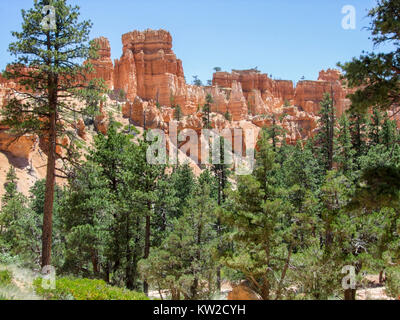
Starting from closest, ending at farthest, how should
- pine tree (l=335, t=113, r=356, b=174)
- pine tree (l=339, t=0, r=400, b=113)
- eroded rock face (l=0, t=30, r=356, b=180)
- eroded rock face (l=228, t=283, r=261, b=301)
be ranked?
pine tree (l=339, t=0, r=400, b=113)
eroded rock face (l=228, t=283, r=261, b=301)
pine tree (l=335, t=113, r=356, b=174)
eroded rock face (l=0, t=30, r=356, b=180)

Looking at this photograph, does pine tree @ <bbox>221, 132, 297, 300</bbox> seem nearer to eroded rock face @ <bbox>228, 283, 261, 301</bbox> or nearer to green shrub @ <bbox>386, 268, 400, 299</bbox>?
eroded rock face @ <bbox>228, 283, 261, 301</bbox>

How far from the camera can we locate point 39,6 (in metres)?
11.5

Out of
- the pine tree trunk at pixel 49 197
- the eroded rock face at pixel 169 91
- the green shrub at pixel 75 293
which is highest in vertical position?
the eroded rock face at pixel 169 91

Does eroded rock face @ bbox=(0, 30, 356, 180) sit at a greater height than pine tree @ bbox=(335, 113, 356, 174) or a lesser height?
greater

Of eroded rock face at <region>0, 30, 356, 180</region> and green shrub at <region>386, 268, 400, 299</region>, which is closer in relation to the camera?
green shrub at <region>386, 268, 400, 299</region>

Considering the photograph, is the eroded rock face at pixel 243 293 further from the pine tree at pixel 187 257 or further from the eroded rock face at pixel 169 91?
the eroded rock face at pixel 169 91

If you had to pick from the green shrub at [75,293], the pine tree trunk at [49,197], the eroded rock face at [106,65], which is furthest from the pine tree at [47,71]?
the eroded rock face at [106,65]

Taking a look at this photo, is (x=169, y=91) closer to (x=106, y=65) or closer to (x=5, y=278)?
(x=106, y=65)

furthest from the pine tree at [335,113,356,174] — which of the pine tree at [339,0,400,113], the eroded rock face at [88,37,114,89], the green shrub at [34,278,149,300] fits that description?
the eroded rock face at [88,37,114,89]

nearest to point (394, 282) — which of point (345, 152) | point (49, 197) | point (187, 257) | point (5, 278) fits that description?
point (187, 257)
